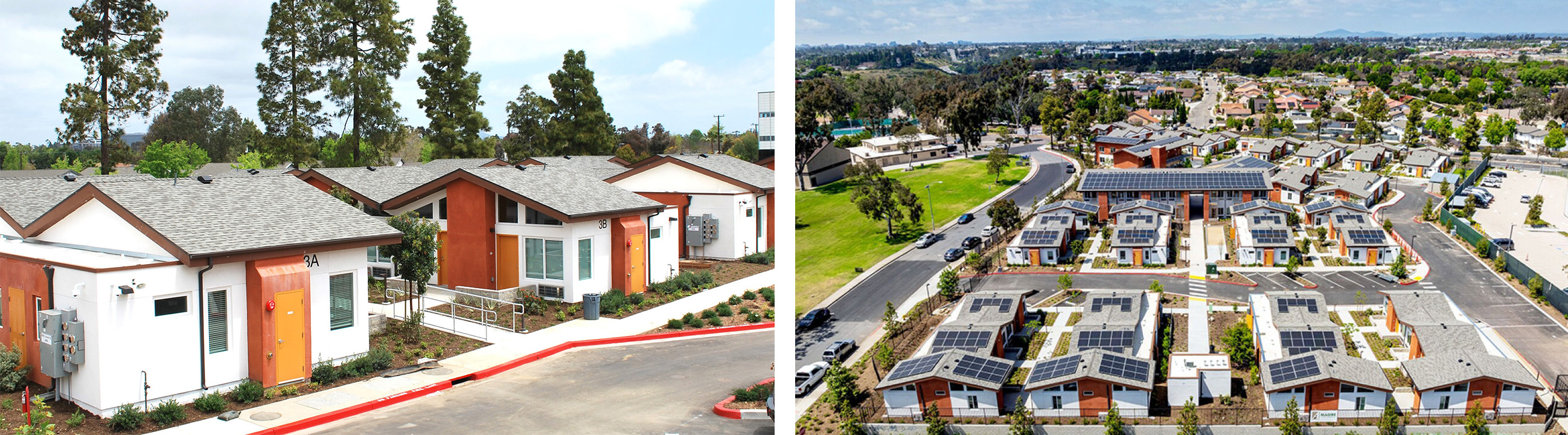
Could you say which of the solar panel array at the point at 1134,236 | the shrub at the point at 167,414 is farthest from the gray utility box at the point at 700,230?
the solar panel array at the point at 1134,236

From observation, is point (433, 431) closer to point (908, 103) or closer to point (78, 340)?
point (78, 340)

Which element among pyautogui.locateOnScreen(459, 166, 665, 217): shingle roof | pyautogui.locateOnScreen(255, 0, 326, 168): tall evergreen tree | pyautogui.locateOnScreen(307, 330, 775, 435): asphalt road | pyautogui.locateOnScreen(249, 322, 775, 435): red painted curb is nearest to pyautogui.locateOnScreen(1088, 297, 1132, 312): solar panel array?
pyautogui.locateOnScreen(307, 330, 775, 435): asphalt road

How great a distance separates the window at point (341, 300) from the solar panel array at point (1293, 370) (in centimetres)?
865

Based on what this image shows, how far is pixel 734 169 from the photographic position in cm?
2059

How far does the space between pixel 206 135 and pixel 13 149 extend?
270 inches

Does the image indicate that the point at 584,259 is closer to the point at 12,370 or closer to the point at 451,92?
the point at 12,370

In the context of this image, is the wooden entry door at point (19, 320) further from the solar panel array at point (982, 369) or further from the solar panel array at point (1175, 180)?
the solar panel array at point (1175, 180)

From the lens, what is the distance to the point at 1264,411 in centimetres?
586

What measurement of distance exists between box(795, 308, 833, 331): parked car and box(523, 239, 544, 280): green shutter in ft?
29.0

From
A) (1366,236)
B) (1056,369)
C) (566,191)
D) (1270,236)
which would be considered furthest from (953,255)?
(566,191)

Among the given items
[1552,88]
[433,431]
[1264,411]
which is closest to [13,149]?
[433,431]

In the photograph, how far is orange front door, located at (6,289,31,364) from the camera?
9.30m

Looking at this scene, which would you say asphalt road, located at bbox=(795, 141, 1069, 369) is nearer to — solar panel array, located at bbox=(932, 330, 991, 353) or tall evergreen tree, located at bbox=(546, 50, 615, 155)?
solar panel array, located at bbox=(932, 330, 991, 353)

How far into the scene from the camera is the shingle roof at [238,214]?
30.9ft
